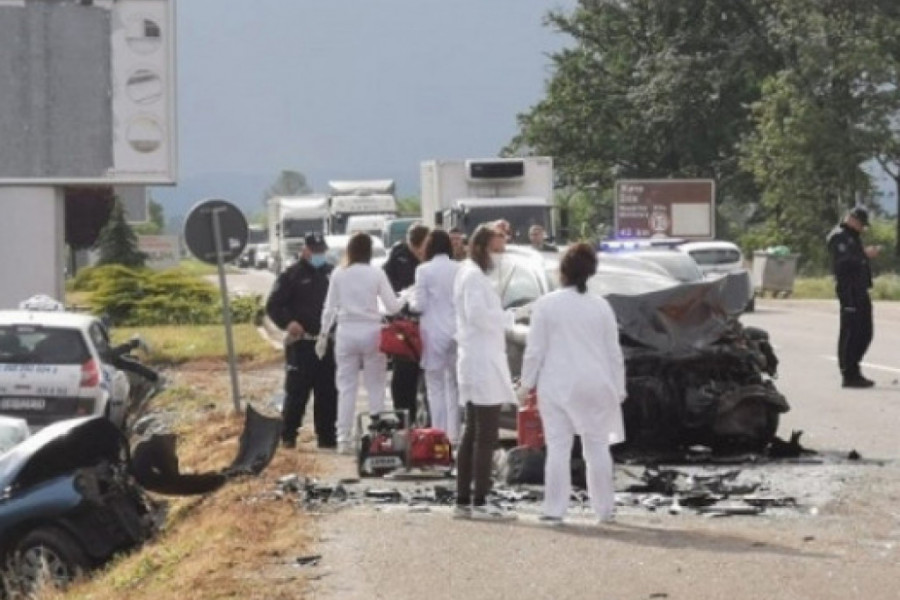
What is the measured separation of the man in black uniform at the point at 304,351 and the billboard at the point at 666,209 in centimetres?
4497

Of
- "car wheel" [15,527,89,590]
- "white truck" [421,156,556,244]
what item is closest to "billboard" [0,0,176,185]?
"white truck" [421,156,556,244]

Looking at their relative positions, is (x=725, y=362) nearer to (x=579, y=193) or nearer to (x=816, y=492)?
(x=816, y=492)

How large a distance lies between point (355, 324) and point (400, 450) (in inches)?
90.0

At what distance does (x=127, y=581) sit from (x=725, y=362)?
578 cm

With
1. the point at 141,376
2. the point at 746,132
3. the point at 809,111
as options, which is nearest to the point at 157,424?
the point at 141,376

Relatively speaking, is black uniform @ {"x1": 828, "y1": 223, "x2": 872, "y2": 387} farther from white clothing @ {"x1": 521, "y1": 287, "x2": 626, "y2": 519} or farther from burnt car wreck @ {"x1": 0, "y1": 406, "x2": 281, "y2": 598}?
white clothing @ {"x1": 521, "y1": 287, "x2": 626, "y2": 519}

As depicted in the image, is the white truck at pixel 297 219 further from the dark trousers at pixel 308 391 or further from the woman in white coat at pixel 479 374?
the woman in white coat at pixel 479 374

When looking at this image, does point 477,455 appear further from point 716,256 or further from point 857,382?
point 716,256

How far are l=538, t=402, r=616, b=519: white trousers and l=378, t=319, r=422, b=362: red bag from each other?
4.61 metres

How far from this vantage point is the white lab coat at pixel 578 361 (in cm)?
1314

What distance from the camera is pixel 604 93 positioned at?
93000 mm

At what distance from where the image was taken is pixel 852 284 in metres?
22.9

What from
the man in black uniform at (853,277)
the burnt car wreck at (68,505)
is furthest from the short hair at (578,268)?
the man in black uniform at (853,277)

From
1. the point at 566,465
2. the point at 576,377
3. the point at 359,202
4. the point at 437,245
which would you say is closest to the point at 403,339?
the point at 437,245
